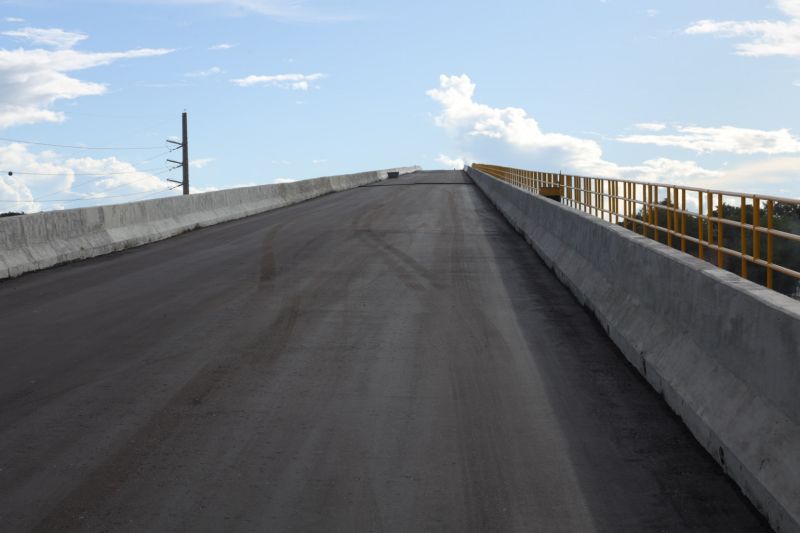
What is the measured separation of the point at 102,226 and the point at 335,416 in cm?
1494

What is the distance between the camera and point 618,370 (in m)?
9.58

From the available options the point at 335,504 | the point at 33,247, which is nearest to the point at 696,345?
the point at 335,504

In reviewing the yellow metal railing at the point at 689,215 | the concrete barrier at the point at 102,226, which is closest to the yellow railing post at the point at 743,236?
the yellow metal railing at the point at 689,215

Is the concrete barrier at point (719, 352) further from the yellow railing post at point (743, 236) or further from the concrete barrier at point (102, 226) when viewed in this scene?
the concrete barrier at point (102, 226)

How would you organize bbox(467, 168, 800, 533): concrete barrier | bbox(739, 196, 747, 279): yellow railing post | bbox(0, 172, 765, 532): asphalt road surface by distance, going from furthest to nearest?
1. bbox(739, 196, 747, 279): yellow railing post
2. bbox(0, 172, 765, 532): asphalt road surface
3. bbox(467, 168, 800, 533): concrete barrier

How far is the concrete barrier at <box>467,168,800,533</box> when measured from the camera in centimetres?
587

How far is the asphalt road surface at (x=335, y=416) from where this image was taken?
5.98m

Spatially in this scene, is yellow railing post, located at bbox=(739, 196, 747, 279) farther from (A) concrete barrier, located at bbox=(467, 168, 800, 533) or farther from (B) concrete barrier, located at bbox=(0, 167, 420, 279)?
(B) concrete barrier, located at bbox=(0, 167, 420, 279)

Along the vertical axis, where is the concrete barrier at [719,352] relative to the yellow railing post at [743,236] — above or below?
below

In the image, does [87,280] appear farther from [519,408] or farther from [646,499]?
[646,499]

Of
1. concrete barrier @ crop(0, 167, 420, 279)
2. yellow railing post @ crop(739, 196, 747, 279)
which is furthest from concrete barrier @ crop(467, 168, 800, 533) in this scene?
concrete barrier @ crop(0, 167, 420, 279)

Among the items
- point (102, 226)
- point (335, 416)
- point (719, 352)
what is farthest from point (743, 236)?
point (102, 226)

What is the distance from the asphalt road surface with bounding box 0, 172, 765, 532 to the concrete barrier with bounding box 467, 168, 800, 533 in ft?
0.70

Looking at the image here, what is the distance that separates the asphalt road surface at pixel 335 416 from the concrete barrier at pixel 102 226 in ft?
10.0
